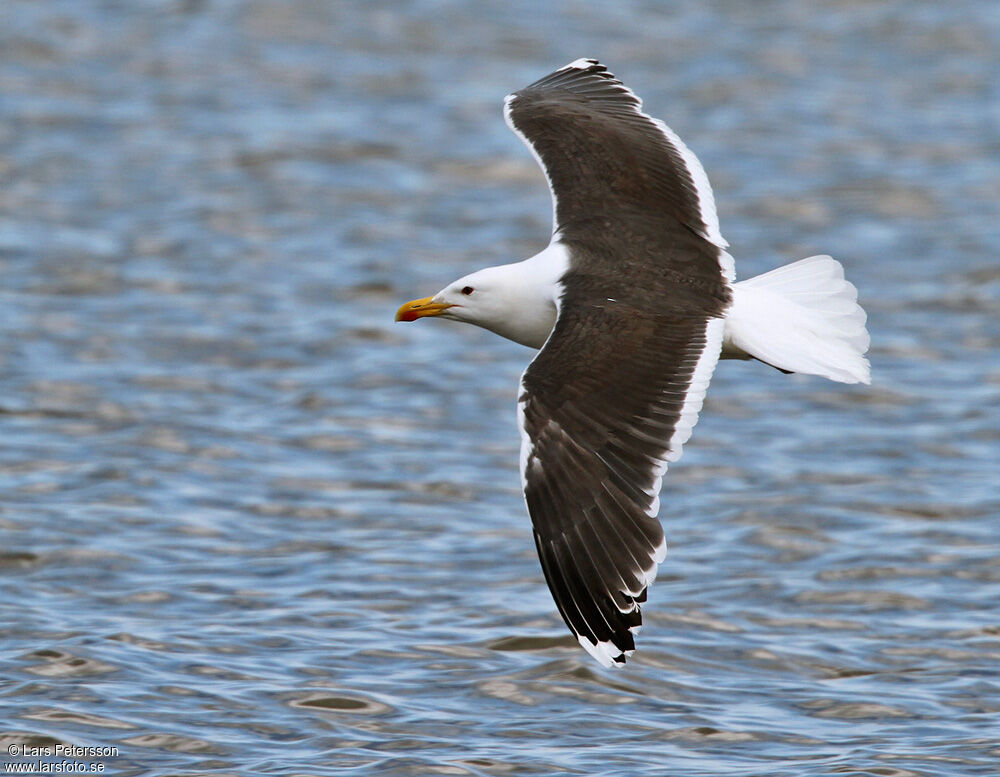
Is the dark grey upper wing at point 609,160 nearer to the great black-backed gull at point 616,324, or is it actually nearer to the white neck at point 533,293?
the great black-backed gull at point 616,324

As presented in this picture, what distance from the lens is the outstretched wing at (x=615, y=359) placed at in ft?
19.6

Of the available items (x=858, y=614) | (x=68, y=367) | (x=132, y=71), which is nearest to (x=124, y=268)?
(x=68, y=367)

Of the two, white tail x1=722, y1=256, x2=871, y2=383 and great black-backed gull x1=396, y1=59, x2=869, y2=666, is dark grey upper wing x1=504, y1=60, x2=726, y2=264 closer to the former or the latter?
great black-backed gull x1=396, y1=59, x2=869, y2=666

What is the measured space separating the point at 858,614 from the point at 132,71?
1002 centimetres

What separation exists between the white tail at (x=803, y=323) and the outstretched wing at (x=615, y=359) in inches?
6.0

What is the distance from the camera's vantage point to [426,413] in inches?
424

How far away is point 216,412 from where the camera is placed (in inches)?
422

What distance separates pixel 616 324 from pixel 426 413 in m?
4.28

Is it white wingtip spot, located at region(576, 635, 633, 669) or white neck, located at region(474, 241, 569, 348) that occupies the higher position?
white neck, located at region(474, 241, 569, 348)

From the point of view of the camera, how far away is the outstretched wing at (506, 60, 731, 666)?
19.6ft
